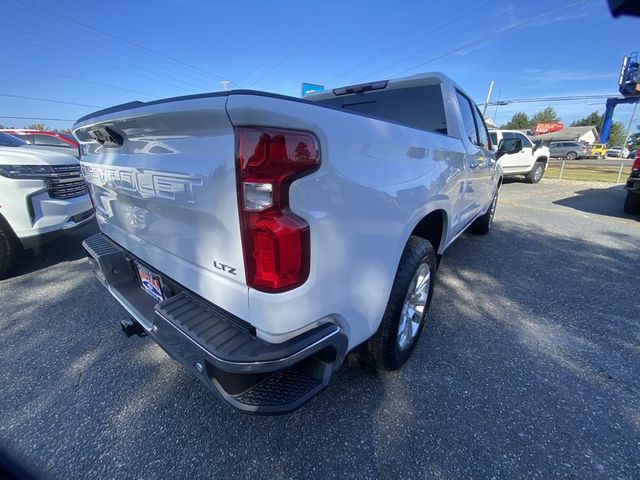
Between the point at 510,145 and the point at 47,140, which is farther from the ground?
the point at 47,140

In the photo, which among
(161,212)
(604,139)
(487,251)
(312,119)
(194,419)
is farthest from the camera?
(604,139)

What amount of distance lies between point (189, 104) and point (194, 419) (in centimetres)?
169

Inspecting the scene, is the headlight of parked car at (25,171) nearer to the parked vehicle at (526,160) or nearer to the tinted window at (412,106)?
the tinted window at (412,106)

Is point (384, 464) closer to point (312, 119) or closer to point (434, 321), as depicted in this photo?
point (434, 321)

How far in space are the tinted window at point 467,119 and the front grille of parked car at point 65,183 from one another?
4.21 m

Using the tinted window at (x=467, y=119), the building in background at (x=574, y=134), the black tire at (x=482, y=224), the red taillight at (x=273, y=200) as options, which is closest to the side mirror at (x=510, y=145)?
the tinted window at (x=467, y=119)

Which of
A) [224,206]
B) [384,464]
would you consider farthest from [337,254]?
[384,464]

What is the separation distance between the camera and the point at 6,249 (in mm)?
3373

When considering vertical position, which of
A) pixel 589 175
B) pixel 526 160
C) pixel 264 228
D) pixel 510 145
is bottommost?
pixel 589 175

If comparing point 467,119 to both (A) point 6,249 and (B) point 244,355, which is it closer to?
(B) point 244,355

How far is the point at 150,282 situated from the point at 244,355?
1041mm

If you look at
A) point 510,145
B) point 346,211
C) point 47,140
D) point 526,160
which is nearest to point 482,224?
point 510,145

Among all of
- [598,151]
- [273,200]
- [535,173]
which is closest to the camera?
[273,200]

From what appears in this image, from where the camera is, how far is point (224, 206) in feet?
3.82
